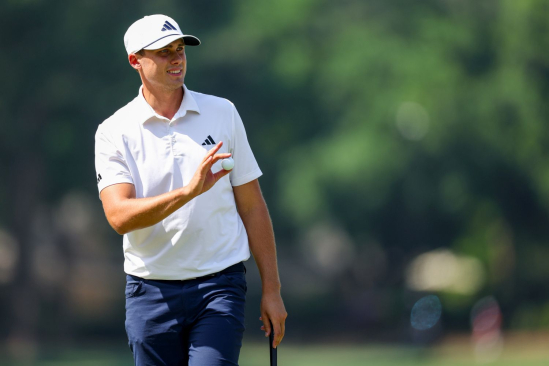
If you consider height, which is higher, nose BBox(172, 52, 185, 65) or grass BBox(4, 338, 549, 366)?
nose BBox(172, 52, 185, 65)

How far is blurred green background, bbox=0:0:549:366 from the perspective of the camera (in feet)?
96.1

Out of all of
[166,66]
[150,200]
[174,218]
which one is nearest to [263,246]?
[174,218]

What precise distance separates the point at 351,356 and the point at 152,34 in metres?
22.4

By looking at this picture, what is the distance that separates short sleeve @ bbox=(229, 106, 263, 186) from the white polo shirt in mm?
35

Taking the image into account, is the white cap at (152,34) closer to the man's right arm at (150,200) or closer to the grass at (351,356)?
the man's right arm at (150,200)

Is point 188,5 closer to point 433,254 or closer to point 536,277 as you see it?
point 433,254

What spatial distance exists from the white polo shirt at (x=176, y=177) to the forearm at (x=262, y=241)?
3.9 inches

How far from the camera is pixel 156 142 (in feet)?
13.6

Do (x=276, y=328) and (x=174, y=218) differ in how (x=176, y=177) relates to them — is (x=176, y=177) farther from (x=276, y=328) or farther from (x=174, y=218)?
(x=276, y=328)

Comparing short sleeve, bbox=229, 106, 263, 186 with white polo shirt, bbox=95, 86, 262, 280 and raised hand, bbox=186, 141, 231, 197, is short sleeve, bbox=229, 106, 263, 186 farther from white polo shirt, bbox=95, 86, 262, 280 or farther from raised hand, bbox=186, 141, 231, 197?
Answer: raised hand, bbox=186, 141, 231, 197

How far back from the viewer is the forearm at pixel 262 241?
4348mm

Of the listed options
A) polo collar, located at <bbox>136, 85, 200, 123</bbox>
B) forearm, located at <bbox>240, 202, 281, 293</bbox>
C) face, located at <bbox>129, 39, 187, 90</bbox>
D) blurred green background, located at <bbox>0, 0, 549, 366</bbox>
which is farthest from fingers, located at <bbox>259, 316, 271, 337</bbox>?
blurred green background, located at <bbox>0, 0, 549, 366</bbox>

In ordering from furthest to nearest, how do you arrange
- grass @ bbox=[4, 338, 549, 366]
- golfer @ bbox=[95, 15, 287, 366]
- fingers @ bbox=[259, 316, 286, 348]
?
1. grass @ bbox=[4, 338, 549, 366]
2. fingers @ bbox=[259, 316, 286, 348]
3. golfer @ bbox=[95, 15, 287, 366]

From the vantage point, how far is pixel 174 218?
13.6 ft
